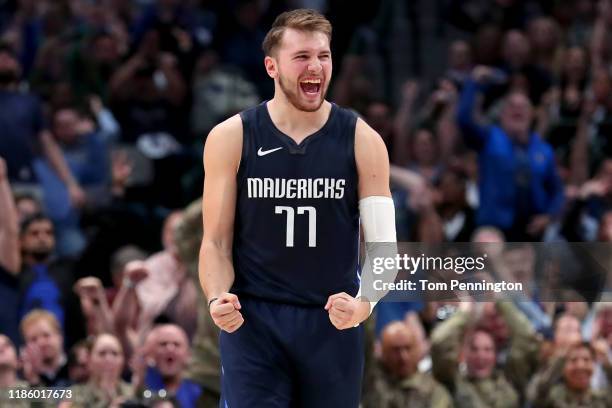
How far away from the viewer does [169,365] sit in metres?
10.1

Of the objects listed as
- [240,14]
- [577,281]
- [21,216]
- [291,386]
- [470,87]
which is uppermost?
[240,14]

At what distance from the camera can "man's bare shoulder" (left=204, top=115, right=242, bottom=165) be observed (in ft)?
21.4

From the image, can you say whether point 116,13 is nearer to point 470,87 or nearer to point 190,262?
point 470,87

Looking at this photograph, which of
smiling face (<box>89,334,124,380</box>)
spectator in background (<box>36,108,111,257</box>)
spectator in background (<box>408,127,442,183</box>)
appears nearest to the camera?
smiling face (<box>89,334,124,380</box>)

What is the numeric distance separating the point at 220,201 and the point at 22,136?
713 cm

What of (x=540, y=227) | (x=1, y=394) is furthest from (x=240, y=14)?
(x=1, y=394)

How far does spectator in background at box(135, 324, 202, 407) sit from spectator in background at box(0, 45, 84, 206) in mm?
3463

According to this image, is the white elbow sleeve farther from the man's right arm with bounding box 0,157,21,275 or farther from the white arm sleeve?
the man's right arm with bounding box 0,157,21,275

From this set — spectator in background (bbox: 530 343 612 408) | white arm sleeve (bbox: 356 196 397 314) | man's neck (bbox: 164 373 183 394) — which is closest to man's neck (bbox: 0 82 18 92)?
man's neck (bbox: 164 373 183 394)

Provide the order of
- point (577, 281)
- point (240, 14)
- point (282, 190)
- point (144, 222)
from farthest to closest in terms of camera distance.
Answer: point (240, 14) < point (144, 222) < point (577, 281) < point (282, 190)

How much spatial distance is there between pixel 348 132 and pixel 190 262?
390 cm

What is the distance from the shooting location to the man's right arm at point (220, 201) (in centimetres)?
647

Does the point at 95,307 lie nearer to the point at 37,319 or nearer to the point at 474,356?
the point at 37,319

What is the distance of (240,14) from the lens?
625 inches
